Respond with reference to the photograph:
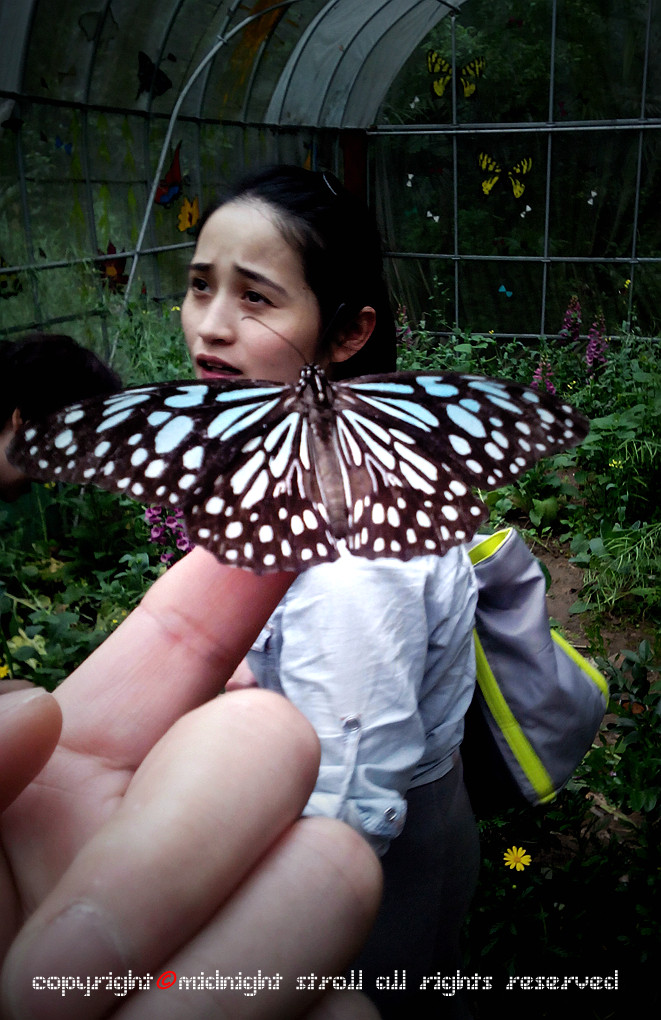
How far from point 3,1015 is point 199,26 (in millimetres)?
1151

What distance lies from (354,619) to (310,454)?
27 cm

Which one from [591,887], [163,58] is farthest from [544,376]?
[163,58]

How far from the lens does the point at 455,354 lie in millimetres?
736

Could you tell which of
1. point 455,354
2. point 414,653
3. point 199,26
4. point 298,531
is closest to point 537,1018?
point 414,653

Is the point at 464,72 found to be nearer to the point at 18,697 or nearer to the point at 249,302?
the point at 249,302

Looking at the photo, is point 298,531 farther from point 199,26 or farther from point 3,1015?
point 199,26

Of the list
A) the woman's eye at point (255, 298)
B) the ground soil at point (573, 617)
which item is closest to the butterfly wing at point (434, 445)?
the woman's eye at point (255, 298)

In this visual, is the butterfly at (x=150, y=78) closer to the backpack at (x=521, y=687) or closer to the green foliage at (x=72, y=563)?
the green foliage at (x=72, y=563)

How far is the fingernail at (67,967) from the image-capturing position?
119 millimetres

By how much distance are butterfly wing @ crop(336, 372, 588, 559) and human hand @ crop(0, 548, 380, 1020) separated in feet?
0.15

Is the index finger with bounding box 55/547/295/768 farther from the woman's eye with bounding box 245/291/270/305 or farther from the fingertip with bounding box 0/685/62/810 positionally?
the woman's eye with bounding box 245/291/270/305

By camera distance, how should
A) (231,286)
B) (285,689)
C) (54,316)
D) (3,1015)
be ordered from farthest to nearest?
(54,316)
(285,689)
(231,286)
(3,1015)

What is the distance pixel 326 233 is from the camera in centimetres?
39

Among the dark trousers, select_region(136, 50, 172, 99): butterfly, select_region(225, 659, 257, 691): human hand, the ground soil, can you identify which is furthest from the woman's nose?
select_region(136, 50, 172, 99): butterfly
